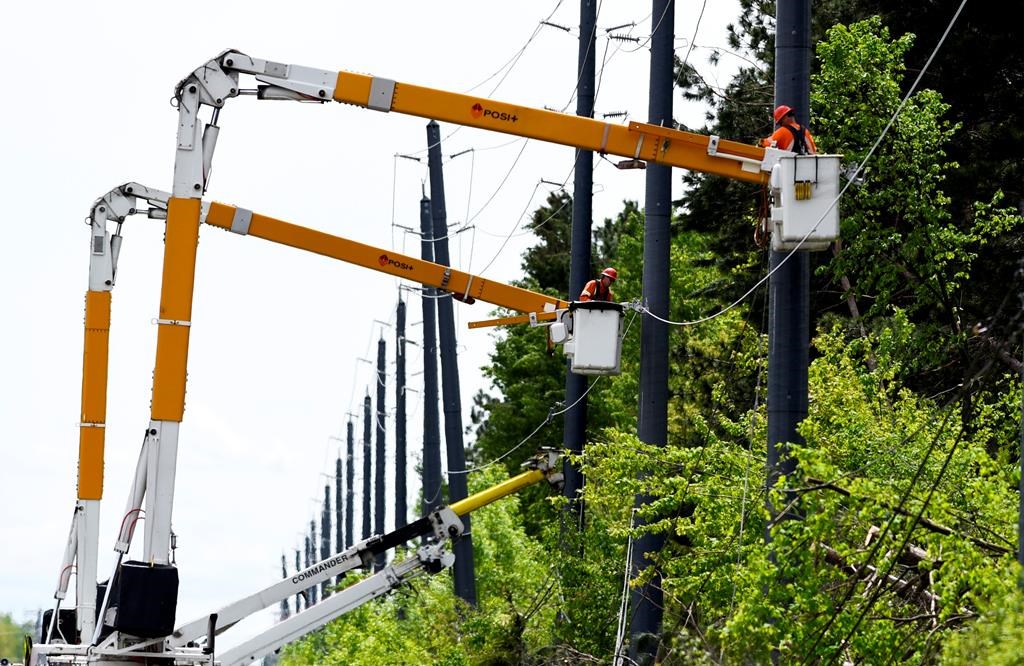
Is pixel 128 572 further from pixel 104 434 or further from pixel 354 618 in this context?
pixel 354 618

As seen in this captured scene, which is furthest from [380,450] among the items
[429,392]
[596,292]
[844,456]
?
[844,456]

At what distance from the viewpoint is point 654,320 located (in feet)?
77.0

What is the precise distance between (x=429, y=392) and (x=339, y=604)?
2753 cm

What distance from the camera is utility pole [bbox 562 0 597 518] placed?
96.9 ft

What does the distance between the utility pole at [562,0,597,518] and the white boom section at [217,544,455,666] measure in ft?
11.2

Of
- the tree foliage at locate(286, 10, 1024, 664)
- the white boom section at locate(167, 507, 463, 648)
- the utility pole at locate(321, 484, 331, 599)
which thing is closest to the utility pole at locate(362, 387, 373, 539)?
the utility pole at locate(321, 484, 331, 599)

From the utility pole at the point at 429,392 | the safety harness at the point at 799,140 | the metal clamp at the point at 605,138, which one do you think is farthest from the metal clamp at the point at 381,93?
the utility pole at the point at 429,392

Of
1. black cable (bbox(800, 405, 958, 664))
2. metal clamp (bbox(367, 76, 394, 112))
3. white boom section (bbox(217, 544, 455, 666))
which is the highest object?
metal clamp (bbox(367, 76, 394, 112))

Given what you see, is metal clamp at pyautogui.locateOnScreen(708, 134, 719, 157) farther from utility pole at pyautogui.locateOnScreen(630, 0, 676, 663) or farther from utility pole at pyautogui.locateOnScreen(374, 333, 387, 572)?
utility pole at pyautogui.locateOnScreen(374, 333, 387, 572)

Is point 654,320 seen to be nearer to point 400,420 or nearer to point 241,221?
point 241,221

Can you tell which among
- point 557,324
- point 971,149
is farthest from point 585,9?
point 557,324

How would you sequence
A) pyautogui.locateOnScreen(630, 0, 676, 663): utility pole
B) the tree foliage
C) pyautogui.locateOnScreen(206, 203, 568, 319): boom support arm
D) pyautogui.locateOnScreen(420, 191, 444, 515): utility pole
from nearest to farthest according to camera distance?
the tree foliage
pyautogui.locateOnScreen(630, 0, 676, 663): utility pole
pyautogui.locateOnScreen(206, 203, 568, 319): boom support arm
pyautogui.locateOnScreen(420, 191, 444, 515): utility pole

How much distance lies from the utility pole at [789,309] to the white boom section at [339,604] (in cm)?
752

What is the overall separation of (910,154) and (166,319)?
9.24m
